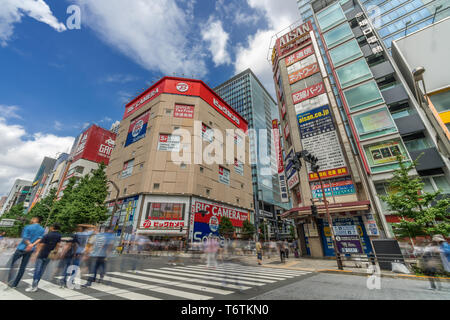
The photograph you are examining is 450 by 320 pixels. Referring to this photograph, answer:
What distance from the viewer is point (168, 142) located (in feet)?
111

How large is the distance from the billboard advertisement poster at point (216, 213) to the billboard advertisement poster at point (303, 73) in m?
22.2

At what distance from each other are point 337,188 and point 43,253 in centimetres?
2028

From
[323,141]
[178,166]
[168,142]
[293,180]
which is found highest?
[168,142]

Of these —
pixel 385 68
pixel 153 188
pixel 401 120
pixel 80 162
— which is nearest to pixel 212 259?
pixel 401 120

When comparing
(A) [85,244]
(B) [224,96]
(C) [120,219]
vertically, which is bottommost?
(A) [85,244]

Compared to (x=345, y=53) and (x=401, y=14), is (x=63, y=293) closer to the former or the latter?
(x=345, y=53)

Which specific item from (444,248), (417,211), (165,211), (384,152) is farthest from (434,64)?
(165,211)

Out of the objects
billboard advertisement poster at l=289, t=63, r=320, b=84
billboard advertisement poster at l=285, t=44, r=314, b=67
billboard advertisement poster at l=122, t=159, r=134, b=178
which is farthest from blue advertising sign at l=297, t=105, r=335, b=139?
billboard advertisement poster at l=122, t=159, r=134, b=178

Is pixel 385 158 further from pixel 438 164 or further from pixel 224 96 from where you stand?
pixel 224 96

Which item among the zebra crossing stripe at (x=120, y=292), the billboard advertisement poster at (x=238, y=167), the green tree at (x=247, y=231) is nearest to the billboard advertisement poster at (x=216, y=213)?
the green tree at (x=247, y=231)

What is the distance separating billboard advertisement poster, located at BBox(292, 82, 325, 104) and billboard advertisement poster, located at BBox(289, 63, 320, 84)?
227 cm

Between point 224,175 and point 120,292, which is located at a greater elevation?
point 224,175

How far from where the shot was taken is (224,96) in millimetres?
84750

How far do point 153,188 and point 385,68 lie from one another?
34.2 meters
